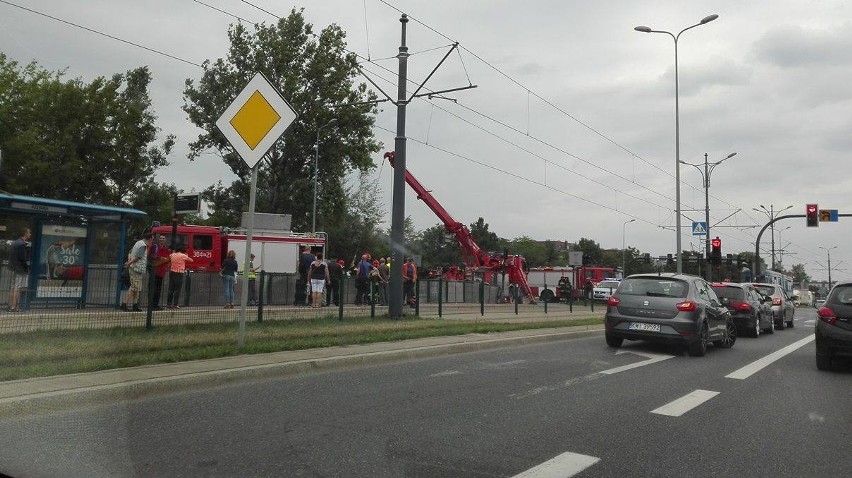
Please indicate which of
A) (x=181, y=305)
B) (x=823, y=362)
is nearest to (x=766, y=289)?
(x=823, y=362)

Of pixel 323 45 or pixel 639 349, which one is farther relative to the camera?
pixel 323 45

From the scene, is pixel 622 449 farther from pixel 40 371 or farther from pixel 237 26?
pixel 237 26

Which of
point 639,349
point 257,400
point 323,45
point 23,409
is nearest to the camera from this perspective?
point 23,409

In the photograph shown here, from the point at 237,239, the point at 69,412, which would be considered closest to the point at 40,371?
the point at 69,412

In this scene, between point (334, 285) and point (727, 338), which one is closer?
point (727, 338)

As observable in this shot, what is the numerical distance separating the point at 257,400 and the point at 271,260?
21.3m

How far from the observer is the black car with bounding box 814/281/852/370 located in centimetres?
1005

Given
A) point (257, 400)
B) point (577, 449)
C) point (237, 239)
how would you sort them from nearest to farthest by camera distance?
point (577, 449) → point (257, 400) → point (237, 239)

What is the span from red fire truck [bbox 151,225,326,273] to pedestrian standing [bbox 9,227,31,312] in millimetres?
Result: 11859

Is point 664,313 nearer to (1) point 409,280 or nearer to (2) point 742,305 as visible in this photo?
(2) point 742,305

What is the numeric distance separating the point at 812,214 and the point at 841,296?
26.3m

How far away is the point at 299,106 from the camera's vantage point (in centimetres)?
3966

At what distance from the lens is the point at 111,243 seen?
16047 mm

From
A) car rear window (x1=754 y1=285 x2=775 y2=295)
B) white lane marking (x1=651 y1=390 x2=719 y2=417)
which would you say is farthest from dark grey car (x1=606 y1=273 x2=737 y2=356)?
car rear window (x1=754 y1=285 x2=775 y2=295)
